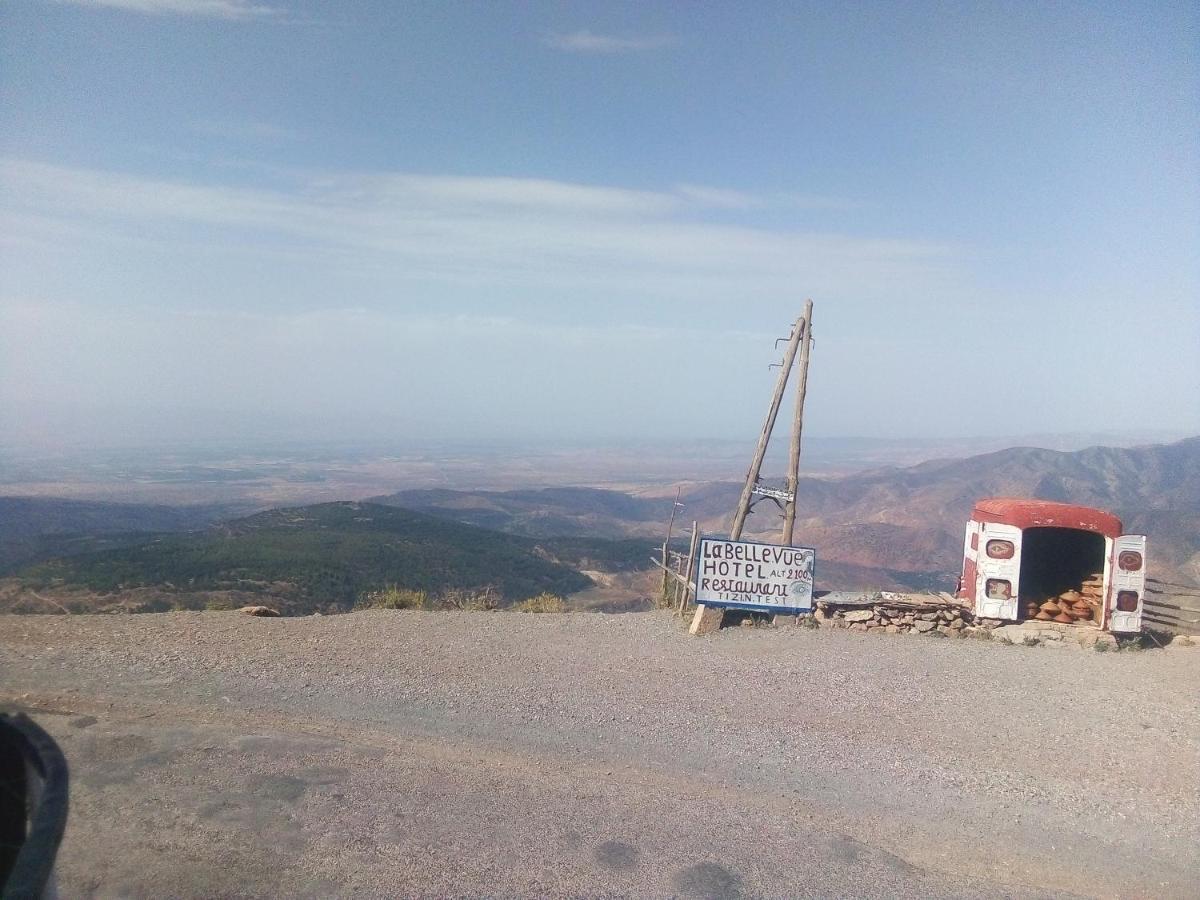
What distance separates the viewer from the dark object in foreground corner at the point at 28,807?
1.88 m

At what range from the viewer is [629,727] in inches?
320

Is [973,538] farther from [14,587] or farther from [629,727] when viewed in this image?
[14,587]

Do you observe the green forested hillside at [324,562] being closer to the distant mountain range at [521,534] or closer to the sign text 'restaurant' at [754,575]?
the distant mountain range at [521,534]

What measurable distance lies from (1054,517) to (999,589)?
1331 millimetres

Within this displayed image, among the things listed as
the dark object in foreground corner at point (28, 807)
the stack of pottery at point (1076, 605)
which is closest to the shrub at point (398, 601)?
the stack of pottery at point (1076, 605)

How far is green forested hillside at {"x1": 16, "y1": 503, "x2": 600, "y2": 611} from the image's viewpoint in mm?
19641

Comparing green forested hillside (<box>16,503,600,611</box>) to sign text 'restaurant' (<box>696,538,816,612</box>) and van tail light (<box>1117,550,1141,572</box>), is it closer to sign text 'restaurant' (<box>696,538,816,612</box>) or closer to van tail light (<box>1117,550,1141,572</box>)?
sign text 'restaurant' (<box>696,538,816,612</box>)

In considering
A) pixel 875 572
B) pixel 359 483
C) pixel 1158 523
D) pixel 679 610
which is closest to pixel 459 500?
pixel 359 483

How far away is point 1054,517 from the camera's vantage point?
1273cm

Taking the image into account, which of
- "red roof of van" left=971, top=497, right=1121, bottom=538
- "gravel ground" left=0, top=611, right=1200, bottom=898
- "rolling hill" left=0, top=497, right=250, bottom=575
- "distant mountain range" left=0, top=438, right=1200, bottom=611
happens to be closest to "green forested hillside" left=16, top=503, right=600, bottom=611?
"distant mountain range" left=0, top=438, right=1200, bottom=611

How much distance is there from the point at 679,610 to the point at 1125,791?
23.5ft

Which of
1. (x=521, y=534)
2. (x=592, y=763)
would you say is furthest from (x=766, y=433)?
(x=521, y=534)

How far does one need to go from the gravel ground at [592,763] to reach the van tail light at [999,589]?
1.47 m

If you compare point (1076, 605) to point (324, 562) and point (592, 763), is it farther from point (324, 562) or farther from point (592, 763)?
point (324, 562)
